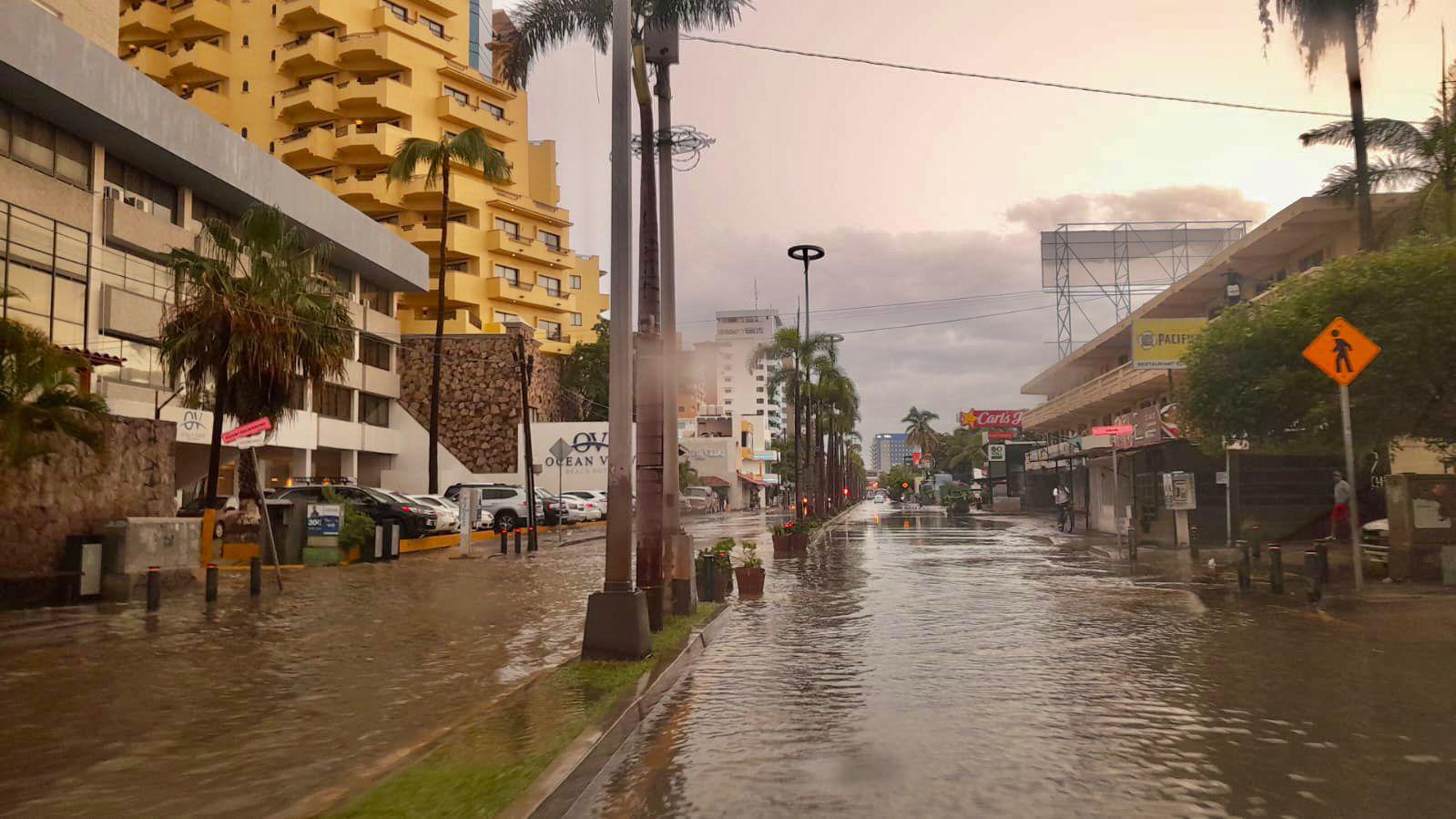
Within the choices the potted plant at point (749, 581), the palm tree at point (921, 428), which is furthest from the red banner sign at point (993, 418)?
the potted plant at point (749, 581)

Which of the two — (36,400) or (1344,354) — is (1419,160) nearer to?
(1344,354)

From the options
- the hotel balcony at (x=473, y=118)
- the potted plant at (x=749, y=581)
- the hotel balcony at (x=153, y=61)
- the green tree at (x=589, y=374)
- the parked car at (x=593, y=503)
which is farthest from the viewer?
the green tree at (x=589, y=374)

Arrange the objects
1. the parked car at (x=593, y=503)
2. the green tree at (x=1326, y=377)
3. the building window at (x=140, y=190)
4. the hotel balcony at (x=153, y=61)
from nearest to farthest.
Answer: the green tree at (x=1326, y=377), the building window at (x=140, y=190), the parked car at (x=593, y=503), the hotel balcony at (x=153, y=61)

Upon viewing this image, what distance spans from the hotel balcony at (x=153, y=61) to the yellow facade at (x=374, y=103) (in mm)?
109

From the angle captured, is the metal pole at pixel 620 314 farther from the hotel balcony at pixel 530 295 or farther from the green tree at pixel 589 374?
the green tree at pixel 589 374

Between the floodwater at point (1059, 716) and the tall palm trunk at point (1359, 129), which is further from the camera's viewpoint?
the tall palm trunk at point (1359, 129)

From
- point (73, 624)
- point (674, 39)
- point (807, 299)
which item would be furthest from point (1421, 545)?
point (807, 299)

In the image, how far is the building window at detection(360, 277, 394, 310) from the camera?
5306 centimetres

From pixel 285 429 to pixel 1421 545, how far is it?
130 feet

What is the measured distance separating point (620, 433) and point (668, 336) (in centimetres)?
405

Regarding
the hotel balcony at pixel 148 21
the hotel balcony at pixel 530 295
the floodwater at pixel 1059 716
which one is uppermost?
the hotel balcony at pixel 148 21

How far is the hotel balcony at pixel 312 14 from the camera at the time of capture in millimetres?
62875

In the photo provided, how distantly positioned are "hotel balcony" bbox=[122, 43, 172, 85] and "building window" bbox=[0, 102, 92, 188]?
3971 centimetres

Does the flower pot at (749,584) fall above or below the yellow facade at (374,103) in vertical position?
below
